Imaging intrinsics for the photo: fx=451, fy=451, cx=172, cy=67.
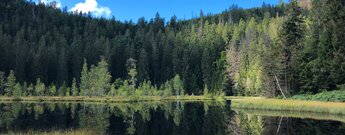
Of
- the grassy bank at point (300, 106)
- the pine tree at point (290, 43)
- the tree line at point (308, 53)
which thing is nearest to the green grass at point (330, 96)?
the tree line at point (308, 53)

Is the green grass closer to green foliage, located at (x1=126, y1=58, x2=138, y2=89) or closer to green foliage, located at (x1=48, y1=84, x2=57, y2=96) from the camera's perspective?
green foliage, located at (x1=126, y1=58, x2=138, y2=89)

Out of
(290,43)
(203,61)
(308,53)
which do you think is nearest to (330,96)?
(308,53)

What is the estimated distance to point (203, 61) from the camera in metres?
156

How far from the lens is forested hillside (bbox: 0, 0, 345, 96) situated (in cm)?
6656

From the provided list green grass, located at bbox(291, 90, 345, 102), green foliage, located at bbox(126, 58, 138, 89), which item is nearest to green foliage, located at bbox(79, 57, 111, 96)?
green foliage, located at bbox(126, 58, 138, 89)

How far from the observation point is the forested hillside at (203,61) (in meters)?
66.6

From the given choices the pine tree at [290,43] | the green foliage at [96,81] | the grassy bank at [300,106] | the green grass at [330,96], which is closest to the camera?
the grassy bank at [300,106]

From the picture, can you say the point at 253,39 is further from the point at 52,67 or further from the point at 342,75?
the point at 342,75

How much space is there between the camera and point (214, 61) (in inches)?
6206

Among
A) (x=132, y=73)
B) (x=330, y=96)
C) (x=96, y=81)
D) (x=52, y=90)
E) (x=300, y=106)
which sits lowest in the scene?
(x=300, y=106)

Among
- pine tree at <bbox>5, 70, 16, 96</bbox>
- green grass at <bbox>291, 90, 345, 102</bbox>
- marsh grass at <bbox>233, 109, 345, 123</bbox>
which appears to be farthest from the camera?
pine tree at <bbox>5, 70, 16, 96</bbox>

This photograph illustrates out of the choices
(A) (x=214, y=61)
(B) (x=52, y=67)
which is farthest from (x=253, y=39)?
(B) (x=52, y=67)

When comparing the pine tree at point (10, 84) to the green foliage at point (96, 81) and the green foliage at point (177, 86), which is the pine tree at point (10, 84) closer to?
the green foliage at point (96, 81)

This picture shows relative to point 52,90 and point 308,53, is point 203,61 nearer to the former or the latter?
point 52,90
